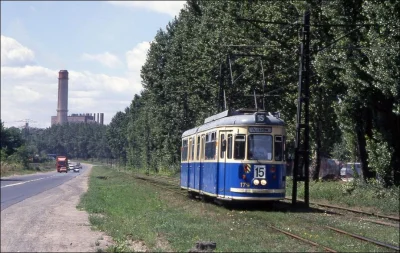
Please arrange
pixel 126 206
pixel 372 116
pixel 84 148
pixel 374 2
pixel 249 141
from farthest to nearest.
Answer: pixel 84 148 → pixel 372 116 → pixel 374 2 → pixel 126 206 → pixel 249 141

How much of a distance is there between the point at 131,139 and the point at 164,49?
1515 inches

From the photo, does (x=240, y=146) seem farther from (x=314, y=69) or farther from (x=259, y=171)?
(x=314, y=69)

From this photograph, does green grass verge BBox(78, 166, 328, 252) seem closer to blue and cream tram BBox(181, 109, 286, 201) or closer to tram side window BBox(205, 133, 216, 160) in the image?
blue and cream tram BBox(181, 109, 286, 201)

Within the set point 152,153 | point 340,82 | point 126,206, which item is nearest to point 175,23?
point 152,153

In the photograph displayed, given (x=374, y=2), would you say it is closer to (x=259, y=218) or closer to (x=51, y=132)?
(x=259, y=218)

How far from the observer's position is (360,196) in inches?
1139

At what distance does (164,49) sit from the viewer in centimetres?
7850

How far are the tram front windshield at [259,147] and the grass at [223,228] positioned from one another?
6.27 ft

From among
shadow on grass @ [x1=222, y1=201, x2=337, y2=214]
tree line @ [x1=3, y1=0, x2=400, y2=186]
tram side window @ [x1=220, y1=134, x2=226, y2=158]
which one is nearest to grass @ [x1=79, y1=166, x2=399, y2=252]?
shadow on grass @ [x1=222, y1=201, x2=337, y2=214]

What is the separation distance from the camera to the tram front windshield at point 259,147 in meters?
23.7

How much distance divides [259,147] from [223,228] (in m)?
6.45

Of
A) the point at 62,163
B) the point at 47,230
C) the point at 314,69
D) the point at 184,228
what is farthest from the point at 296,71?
the point at 62,163

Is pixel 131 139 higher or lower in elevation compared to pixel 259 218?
higher

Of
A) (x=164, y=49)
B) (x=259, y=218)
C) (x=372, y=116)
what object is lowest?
(x=259, y=218)
